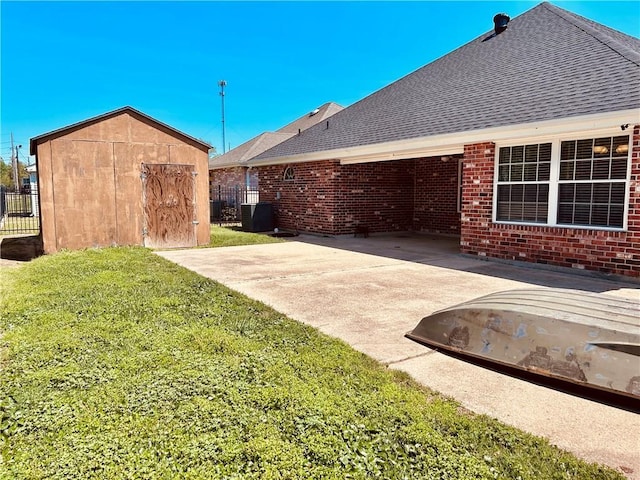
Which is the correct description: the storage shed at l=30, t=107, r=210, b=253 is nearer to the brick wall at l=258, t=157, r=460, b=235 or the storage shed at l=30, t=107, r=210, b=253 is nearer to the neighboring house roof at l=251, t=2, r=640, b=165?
the brick wall at l=258, t=157, r=460, b=235

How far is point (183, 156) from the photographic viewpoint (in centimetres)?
1062

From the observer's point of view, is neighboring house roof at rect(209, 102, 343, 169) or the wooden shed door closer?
the wooden shed door

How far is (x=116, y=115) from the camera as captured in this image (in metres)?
9.73

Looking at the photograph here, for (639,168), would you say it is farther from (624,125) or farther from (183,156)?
(183,156)

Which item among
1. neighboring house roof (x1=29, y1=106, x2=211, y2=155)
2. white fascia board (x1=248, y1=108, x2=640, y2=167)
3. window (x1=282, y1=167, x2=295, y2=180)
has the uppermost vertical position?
neighboring house roof (x1=29, y1=106, x2=211, y2=155)

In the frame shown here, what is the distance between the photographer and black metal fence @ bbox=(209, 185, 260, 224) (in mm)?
19234

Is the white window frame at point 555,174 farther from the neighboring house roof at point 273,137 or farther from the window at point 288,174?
the neighboring house roof at point 273,137

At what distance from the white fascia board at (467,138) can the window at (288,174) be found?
1.13 m

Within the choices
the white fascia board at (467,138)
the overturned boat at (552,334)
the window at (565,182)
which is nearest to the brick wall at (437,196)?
the white fascia board at (467,138)

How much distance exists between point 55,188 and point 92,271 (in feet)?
11.4

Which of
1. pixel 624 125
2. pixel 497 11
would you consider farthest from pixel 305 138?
pixel 624 125

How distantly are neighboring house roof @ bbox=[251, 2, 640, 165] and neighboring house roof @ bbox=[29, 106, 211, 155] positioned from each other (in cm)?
376

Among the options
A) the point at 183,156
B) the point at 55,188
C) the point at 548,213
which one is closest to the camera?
the point at 548,213

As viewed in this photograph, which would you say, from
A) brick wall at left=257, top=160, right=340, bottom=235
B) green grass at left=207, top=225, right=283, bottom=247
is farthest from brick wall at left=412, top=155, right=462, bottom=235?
green grass at left=207, top=225, right=283, bottom=247
